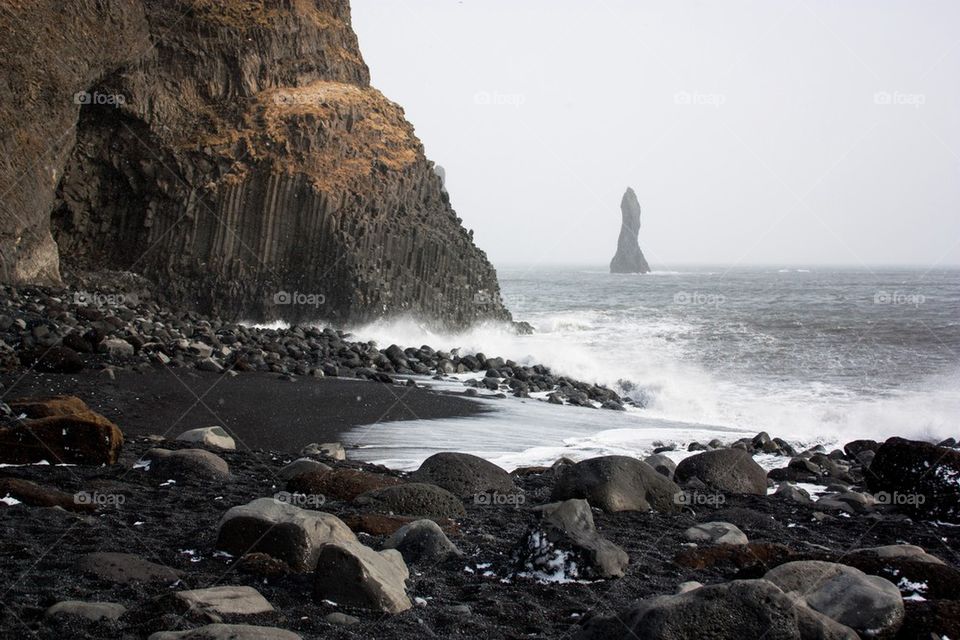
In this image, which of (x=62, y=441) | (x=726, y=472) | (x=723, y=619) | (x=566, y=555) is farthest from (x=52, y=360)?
(x=723, y=619)

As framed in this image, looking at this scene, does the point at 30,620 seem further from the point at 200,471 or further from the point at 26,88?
the point at 26,88

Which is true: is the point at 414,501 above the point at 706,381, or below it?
above

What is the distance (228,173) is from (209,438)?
1375 cm

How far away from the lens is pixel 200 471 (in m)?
7.37

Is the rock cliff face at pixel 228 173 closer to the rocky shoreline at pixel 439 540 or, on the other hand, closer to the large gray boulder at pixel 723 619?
the rocky shoreline at pixel 439 540

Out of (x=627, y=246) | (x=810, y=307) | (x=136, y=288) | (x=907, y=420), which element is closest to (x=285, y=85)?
(x=136, y=288)

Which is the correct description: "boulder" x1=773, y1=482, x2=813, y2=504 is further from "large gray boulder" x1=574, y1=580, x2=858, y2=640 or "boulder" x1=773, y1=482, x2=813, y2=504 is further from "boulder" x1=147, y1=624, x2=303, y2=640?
"boulder" x1=147, y1=624, x2=303, y2=640

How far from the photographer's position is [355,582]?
4.70 metres

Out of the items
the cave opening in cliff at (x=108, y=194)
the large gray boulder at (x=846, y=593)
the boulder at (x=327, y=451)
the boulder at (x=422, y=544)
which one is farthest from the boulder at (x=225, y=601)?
the cave opening in cliff at (x=108, y=194)

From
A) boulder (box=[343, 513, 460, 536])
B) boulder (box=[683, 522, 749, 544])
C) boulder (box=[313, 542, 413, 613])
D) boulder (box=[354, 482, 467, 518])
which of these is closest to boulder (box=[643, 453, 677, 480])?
boulder (box=[683, 522, 749, 544])

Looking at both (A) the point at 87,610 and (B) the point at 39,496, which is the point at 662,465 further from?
(A) the point at 87,610

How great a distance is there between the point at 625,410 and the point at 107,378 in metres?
8.31

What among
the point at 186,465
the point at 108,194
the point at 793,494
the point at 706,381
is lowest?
the point at 706,381

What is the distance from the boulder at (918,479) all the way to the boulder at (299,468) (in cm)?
497
